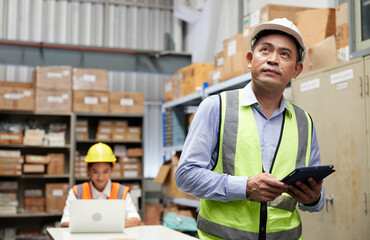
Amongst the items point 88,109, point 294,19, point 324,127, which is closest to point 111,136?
point 88,109

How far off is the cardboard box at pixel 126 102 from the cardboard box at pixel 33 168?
1524 millimetres

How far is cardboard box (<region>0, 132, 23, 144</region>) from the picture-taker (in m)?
7.65

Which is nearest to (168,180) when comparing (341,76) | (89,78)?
(89,78)

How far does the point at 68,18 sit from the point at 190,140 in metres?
8.39

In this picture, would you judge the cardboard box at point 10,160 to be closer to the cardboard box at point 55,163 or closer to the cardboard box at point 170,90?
the cardboard box at point 55,163

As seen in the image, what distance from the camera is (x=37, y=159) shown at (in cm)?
782

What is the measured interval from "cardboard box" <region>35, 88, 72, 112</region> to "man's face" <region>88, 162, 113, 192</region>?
3.35 m

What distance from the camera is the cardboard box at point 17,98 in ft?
25.4

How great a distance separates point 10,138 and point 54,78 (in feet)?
4.04

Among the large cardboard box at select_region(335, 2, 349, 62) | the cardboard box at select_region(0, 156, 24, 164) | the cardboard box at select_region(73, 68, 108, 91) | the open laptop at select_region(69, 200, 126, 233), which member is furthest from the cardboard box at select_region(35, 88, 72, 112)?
the large cardboard box at select_region(335, 2, 349, 62)

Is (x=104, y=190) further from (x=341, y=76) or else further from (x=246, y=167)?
(x=246, y=167)

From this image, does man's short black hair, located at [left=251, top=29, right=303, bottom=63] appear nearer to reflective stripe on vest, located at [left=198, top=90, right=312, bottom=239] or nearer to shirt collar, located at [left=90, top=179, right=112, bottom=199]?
reflective stripe on vest, located at [left=198, top=90, right=312, bottom=239]

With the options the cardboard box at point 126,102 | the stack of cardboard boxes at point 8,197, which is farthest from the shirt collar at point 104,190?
the cardboard box at point 126,102

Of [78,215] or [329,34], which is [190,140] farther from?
[329,34]
